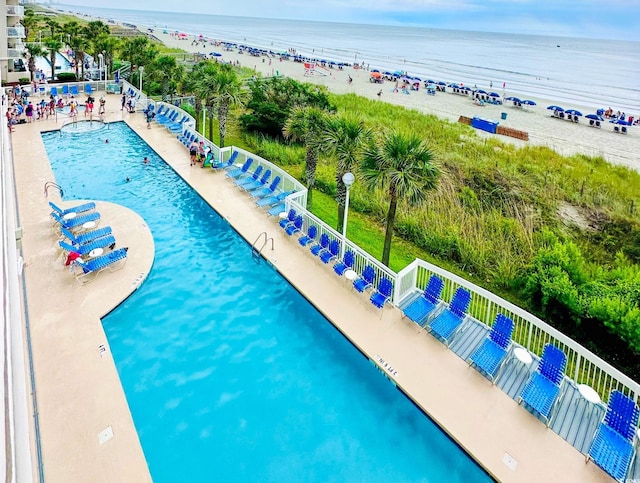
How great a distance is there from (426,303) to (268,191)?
8593 millimetres

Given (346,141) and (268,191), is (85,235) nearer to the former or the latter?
(268,191)

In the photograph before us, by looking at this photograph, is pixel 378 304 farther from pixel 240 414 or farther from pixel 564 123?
pixel 564 123

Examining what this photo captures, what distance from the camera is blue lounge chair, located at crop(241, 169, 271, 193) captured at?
1669 centimetres

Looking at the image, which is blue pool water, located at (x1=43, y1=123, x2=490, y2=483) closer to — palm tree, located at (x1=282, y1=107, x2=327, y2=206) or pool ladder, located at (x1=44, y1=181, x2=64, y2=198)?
palm tree, located at (x1=282, y1=107, x2=327, y2=206)

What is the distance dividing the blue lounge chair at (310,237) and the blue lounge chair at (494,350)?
603 centimetres

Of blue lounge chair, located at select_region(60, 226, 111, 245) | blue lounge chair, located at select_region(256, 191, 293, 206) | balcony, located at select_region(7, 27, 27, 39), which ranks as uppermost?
balcony, located at select_region(7, 27, 27, 39)

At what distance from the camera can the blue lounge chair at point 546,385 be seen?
735cm

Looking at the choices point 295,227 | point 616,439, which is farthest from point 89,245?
point 616,439

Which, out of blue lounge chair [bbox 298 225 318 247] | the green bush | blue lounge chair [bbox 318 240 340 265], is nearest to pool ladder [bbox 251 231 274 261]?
blue lounge chair [bbox 298 225 318 247]

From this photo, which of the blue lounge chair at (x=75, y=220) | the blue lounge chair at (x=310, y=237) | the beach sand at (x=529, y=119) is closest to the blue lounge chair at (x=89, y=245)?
the blue lounge chair at (x=75, y=220)

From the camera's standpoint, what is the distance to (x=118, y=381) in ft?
26.0

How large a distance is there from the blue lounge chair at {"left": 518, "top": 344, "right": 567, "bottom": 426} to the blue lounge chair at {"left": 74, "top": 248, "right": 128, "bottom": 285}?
1007 centimetres

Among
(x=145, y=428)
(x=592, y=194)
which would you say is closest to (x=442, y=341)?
(x=145, y=428)

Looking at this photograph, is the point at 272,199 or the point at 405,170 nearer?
the point at 405,170
